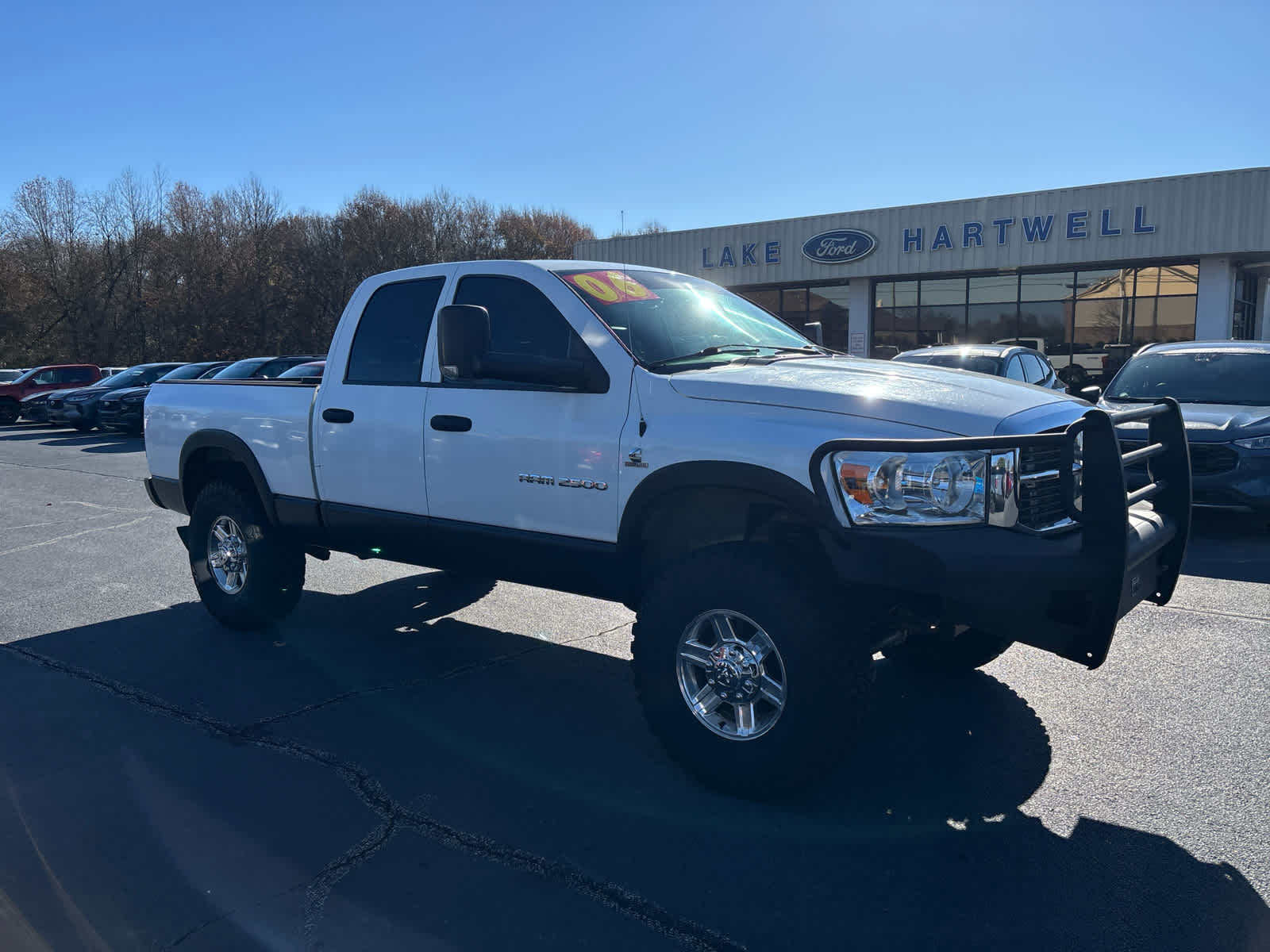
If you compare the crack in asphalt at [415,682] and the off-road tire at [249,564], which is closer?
the crack in asphalt at [415,682]

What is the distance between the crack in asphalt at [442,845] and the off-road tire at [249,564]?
51.6 inches

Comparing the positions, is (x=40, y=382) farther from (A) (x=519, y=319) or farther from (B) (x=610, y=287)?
(B) (x=610, y=287)

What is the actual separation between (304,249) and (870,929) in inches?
1810

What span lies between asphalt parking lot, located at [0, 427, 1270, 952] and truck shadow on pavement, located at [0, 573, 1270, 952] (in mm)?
12

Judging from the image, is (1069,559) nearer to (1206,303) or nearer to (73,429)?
(1206,303)

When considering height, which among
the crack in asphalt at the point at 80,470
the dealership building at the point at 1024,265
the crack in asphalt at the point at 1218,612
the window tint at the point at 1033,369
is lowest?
the crack in asphalt at the point at 1218,612

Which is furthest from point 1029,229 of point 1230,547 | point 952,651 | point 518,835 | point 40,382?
point 40,382

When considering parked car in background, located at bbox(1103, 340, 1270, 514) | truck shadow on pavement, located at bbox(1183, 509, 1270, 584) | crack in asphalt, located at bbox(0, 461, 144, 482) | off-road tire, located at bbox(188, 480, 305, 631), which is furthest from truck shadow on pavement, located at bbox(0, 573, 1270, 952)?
crack in asphalt, located at bbox(0, 461, 144, 482)

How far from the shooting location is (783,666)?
3232 millimetres

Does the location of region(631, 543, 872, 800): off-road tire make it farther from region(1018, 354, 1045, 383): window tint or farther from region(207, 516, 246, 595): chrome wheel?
region(1018, 354, 1045, 383): window tint

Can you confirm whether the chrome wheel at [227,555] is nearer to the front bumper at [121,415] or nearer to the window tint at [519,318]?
the window tint at [519,318]

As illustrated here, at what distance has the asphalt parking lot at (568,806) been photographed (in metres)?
2.74

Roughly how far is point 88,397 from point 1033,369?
20483mm

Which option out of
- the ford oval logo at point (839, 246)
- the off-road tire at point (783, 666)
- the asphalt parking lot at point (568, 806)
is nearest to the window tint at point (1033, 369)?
the asphalt parking lot at point (568, 806)
